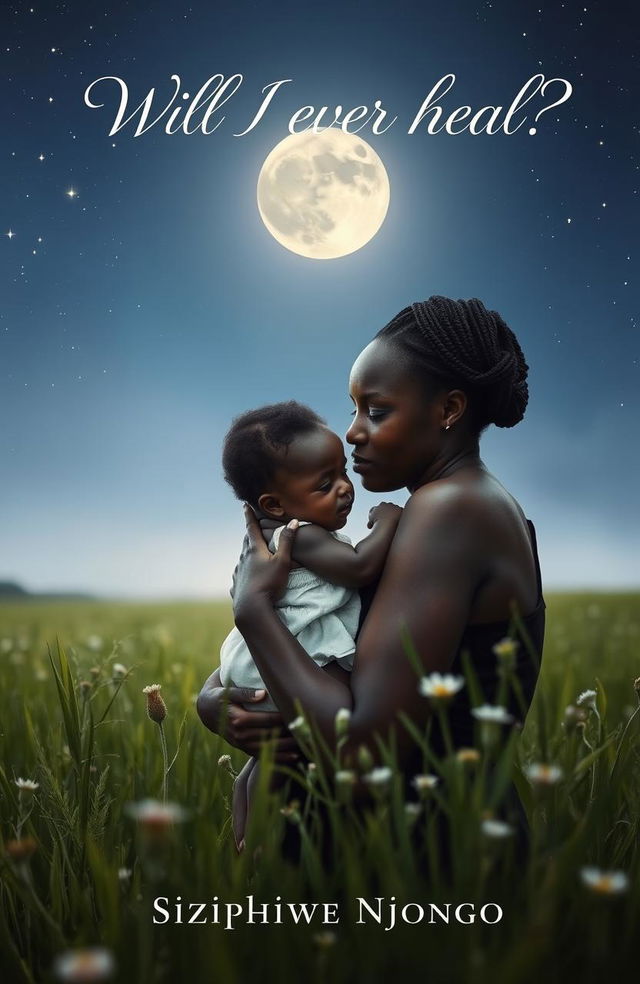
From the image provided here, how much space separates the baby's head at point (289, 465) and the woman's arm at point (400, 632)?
0.43 metres

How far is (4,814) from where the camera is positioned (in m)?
2.51

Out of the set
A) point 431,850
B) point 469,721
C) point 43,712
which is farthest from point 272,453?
point 43,712

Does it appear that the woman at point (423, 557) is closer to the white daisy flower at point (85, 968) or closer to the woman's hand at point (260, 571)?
the woman's hand at point (260, 571)

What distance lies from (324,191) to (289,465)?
4.33 meters

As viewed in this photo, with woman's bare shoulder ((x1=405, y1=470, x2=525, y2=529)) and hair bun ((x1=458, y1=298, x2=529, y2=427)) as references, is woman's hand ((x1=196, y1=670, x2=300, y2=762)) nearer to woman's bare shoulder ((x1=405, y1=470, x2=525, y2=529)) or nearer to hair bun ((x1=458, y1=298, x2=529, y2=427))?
woman's bare shoulder ((x1=405, y1=470, x2=525, y2=529))

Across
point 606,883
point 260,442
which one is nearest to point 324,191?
point 260,442

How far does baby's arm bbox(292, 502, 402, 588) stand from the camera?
2000 millimetres

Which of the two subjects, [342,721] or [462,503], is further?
[462,503]

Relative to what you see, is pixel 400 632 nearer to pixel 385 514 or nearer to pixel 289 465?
pixel 385 514

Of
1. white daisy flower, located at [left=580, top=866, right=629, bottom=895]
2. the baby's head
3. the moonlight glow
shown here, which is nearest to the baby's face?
the baby's head

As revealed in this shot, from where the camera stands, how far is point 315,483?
230 centimetres

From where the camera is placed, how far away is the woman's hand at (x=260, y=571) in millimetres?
1962

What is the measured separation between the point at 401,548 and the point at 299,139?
5.07 metres

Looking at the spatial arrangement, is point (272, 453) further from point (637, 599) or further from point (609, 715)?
point (637, 599)
